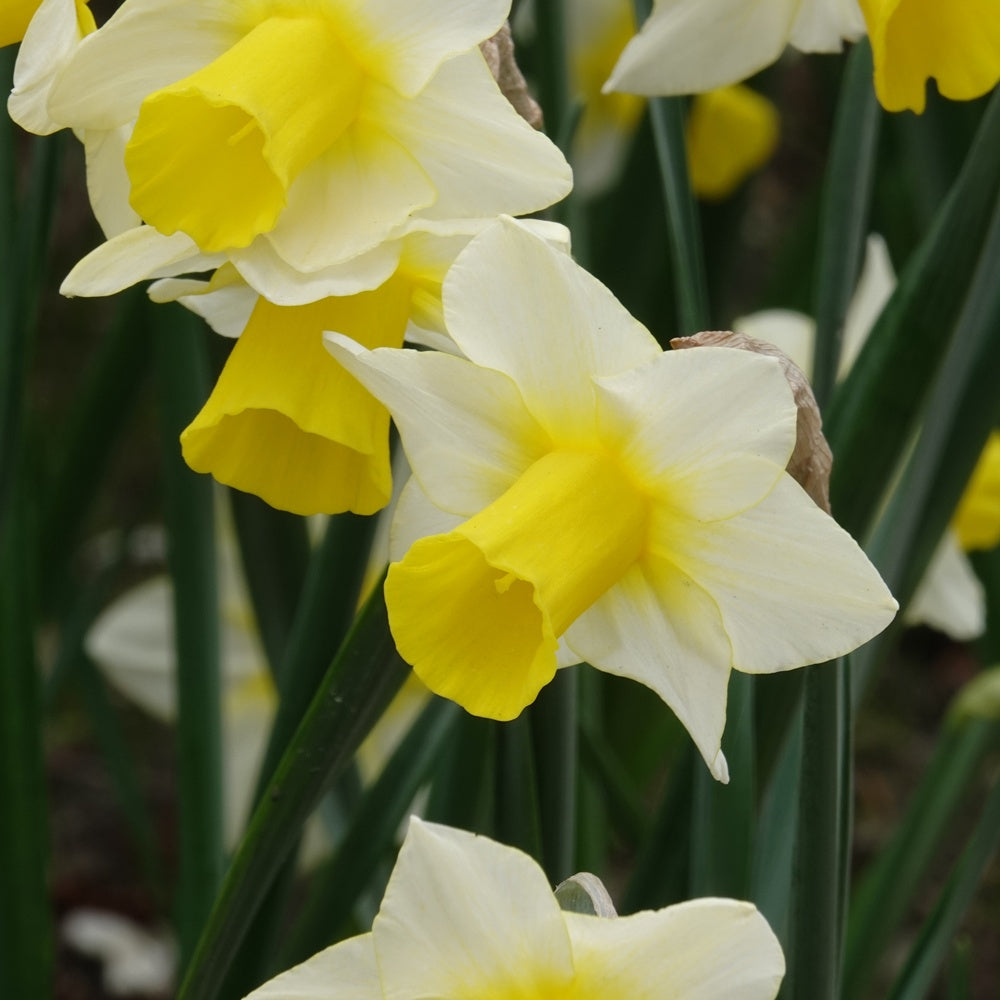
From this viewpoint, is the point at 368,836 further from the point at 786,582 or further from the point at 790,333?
the point at 790,333

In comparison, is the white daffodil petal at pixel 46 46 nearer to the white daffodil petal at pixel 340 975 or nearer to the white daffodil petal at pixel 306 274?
the white daffodil petal at pixel 306 274

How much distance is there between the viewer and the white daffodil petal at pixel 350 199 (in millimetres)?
475

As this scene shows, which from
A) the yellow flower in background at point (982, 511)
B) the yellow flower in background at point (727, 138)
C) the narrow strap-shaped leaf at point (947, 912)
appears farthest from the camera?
the yellow flower in background at point (727, 138)

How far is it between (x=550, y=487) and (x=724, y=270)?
3.42ft

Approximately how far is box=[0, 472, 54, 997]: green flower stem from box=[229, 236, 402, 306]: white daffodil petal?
1.71 feet

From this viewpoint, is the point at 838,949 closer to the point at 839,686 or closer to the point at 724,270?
the point at 839,686

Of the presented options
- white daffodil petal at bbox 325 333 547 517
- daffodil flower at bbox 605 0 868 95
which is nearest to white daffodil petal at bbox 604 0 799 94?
daffodil flower at bbox 605 0 868 95

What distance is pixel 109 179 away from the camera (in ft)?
1.83

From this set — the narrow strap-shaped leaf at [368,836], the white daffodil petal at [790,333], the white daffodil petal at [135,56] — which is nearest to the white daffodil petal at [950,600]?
the white daffodil petal at [790,333]

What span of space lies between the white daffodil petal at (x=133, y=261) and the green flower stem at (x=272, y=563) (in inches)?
16.2

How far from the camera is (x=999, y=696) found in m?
0.88

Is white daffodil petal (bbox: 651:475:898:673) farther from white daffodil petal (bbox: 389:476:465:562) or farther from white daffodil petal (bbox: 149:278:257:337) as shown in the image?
white daffodil petal (bbox: 149:278:257:337)

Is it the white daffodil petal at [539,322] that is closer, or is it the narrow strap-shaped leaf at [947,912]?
the white daffodil petal at [539,322]

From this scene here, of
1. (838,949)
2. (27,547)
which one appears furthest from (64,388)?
(838,949)
